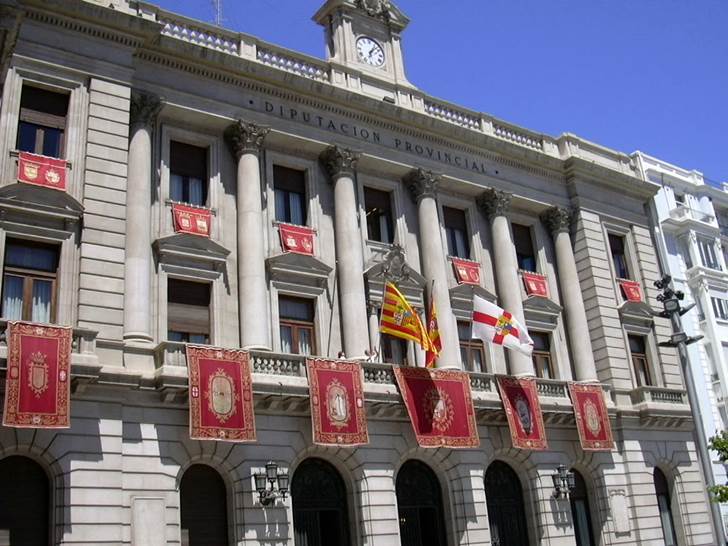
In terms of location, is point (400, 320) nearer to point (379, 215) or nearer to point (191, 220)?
point (379, 215)

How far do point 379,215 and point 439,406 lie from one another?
8.16 metres

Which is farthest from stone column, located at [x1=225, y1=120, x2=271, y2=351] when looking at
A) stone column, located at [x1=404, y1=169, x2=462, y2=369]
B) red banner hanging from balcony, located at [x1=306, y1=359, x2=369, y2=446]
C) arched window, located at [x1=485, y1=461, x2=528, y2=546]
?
arched window, located at [x1=485, y1=461, x2=528, y2=546]

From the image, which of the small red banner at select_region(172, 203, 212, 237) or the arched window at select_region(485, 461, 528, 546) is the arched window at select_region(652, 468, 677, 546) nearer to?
the arched window at select_region(485, 461, 528, 546)

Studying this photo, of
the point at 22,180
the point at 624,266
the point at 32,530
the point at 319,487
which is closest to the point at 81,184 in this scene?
the point at 22,180

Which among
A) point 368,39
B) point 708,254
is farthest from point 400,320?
point 708,254

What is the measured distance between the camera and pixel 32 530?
20359mm

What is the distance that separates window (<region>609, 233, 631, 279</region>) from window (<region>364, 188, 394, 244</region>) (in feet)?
38.4

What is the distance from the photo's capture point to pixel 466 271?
32.4 metres

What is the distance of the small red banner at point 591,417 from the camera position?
31.0 m

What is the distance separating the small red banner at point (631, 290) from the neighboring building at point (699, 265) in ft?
19.4

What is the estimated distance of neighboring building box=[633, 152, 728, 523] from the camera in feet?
138

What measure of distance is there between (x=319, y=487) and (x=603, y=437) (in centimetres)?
1196

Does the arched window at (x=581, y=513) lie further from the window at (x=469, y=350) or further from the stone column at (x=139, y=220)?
the stone column at (x=139, y=220)

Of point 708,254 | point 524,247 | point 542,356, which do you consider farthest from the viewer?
point 708,254
